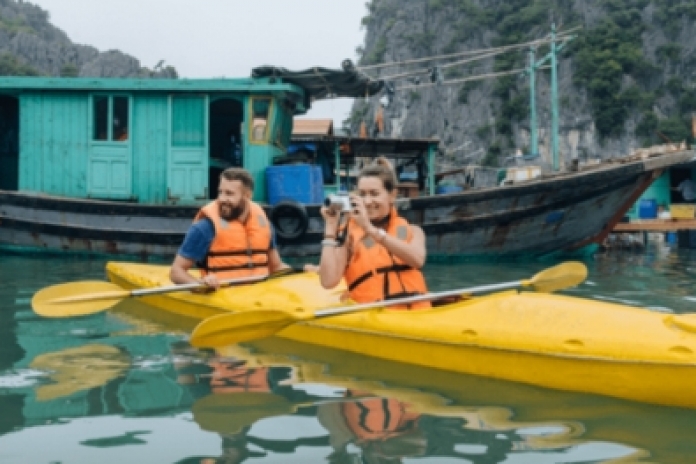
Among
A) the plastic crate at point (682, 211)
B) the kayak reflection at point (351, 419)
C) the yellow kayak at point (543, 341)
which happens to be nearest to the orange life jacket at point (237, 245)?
the yellow kayak at point (543, 341)

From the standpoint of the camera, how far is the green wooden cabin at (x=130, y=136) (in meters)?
11.8

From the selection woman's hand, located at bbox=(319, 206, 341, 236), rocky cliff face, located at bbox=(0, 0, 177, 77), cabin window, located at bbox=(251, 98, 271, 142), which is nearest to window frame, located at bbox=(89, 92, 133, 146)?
cabin window, located at bbox=(251, 98, 271, 142)

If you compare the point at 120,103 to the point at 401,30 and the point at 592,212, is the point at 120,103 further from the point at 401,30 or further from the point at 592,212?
the point at 401,30

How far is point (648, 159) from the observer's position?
11.1 m

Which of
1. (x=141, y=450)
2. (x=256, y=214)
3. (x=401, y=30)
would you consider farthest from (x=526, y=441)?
(x=401, y=30)

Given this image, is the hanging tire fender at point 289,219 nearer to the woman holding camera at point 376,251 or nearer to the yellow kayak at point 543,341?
the yellow kayak at point 543,341

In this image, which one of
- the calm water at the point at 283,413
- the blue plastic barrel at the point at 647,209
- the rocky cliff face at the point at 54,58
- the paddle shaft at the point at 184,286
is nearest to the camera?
the calm water at the point at 283,413

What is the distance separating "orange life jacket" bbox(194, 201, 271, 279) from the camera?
5848 mm

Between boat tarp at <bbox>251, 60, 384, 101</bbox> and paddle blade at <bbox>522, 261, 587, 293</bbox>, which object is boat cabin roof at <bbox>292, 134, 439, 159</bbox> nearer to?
boat tarp at <bbox>251, 60, 384, 101</bbox>

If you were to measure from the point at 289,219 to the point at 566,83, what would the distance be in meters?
61.8

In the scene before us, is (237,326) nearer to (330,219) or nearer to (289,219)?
(330,219)

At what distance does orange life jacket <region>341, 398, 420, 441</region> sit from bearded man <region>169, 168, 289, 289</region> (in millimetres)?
2461

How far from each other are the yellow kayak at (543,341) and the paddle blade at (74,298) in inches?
63.9

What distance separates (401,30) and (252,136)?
258ft
